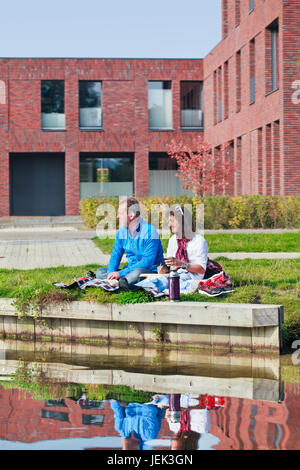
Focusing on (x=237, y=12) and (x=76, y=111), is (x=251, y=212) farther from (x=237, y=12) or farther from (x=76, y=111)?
(x=76, y=111)

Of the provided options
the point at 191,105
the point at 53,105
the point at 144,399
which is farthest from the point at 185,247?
the point at 191,105

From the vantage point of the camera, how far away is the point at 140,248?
358 inches

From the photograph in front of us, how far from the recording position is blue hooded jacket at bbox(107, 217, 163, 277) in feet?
29.5

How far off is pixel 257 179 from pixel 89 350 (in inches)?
756

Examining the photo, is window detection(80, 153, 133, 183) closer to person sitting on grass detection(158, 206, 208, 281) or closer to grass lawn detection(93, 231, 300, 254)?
grass lawn detection(93, 231, 300, 254)

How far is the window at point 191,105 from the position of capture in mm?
36562

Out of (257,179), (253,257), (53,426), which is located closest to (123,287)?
(53,426)

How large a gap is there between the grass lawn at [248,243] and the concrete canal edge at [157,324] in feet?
21.5

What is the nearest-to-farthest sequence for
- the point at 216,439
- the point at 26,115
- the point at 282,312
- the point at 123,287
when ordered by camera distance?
the point at 216,439 < the point at 282,312 < the point at 123,287 < the point at 26,115

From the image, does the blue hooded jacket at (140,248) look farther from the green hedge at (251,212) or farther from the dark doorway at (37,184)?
the dark doorway at (37,184)

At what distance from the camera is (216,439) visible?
4.82 metres

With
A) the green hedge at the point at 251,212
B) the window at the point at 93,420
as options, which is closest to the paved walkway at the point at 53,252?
the green hedge at the point at 251,212

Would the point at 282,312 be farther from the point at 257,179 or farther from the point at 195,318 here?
the point at 257,179

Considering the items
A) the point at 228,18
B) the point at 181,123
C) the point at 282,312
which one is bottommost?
the point at 282,312
